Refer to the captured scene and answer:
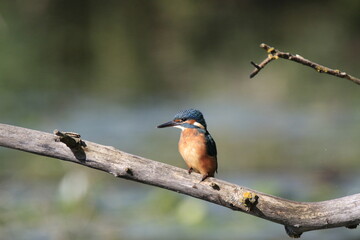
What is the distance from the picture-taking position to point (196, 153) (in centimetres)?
347

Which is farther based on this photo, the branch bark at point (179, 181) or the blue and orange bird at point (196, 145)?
the blue and orange bird at point (196, 145)

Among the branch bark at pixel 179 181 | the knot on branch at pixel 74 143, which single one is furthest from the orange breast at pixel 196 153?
the knot on branch at pixel 74 143

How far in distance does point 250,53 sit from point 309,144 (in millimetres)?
3735

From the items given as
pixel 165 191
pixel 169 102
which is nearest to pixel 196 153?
pixel 165 191

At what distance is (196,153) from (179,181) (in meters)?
0.59

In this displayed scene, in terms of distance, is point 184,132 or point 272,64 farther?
point 272,64

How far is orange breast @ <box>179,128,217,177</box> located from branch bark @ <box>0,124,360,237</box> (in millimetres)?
361

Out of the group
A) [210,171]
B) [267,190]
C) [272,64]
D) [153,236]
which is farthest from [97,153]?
[272,64]

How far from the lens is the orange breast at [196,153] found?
11.1ft

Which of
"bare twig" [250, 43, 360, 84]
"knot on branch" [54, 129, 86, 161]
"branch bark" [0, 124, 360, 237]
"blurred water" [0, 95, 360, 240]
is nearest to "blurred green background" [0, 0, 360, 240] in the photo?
"blurred water" [0, 95, 360, 240]

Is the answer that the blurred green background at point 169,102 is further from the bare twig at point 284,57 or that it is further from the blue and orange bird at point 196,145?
the bare twig at point 284,57

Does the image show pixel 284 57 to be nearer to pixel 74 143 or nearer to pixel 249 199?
pixel 249 199

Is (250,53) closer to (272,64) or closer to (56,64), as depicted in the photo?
(272,64)

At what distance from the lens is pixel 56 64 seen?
1106 centimetres
